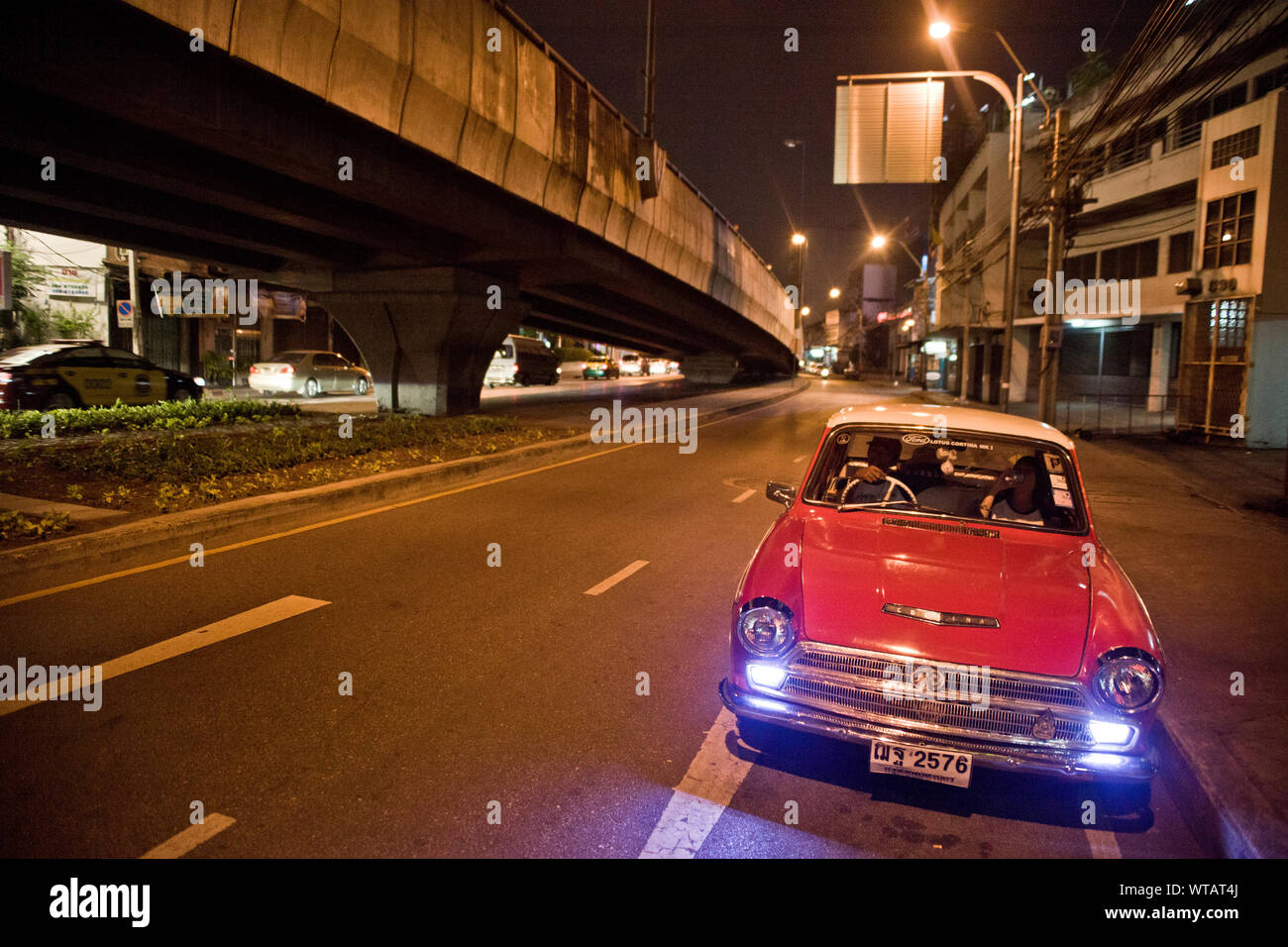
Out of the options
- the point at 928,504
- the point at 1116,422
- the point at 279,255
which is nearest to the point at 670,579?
the point at 928,504

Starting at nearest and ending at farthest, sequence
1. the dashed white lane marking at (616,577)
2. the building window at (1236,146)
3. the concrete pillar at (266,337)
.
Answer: the dashed white lane marking at (616,577), the building window at (1236,146), the concrete pillar at (266,337)

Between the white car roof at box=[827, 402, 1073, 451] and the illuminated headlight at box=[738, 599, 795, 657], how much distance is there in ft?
6.10

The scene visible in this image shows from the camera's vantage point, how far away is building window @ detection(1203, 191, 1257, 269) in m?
18.1

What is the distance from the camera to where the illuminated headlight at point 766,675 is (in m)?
3.69

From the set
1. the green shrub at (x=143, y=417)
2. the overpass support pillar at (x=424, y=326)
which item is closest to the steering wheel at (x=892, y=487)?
the green shrub at (x=143, y=417)

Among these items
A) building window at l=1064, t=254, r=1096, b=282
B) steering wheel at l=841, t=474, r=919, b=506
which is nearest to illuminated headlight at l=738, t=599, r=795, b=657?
steering wheel at l=841, t=474, r=919, b=506

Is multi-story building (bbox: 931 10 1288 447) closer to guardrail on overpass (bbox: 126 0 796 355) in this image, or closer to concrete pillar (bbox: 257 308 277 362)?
guardrail on overpass (bbox: 126 0 796 355)

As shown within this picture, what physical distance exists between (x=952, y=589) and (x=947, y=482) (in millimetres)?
1970

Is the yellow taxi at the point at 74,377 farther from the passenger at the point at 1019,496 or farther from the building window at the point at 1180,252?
the building window at the point at 1180,252

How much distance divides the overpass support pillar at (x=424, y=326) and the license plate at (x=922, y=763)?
17492 millimetres

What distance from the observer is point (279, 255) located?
61.9ft

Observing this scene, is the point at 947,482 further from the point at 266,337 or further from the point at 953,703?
the point at 266,337

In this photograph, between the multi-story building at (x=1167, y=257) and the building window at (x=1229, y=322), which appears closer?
the multi-story building at (x=1167, y=257)
